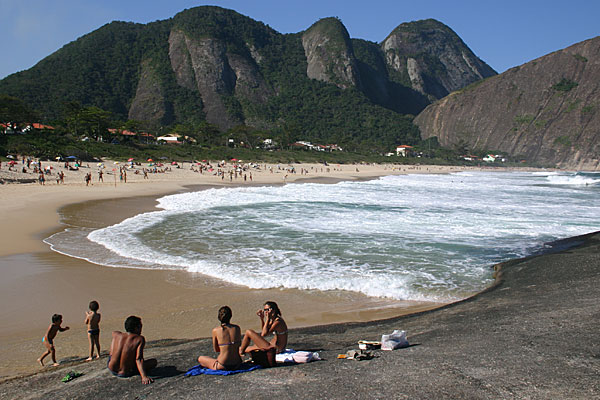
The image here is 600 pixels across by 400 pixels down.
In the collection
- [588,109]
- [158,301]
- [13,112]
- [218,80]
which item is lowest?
[158,301]

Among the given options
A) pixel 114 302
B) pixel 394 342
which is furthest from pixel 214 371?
pixel 114 302

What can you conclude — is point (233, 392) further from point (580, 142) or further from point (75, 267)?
point (580, 142)

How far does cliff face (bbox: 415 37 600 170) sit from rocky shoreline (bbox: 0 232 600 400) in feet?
473

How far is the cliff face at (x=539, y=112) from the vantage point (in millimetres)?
129625

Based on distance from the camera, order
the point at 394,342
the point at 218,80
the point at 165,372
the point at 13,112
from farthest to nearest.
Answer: the point at 218,80 < the point at 13,112 < the point at 394,342 < the point at 165,372

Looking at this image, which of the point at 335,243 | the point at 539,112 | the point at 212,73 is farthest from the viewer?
the point at 539,112

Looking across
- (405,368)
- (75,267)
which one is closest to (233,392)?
(405,368)

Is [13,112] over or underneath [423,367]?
over

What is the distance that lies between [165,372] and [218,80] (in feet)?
479

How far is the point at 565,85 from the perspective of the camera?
5527 inches

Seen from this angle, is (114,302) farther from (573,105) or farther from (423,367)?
(573,105)

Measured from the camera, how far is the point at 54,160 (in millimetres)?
38562

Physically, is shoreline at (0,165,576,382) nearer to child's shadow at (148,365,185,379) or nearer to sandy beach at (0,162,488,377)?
sandy beach at (0,162,488,377)

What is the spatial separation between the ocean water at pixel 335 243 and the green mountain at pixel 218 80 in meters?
81.8
